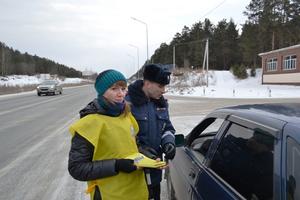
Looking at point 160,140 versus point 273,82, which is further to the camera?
point 273,82

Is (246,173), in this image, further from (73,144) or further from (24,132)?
(24,132)

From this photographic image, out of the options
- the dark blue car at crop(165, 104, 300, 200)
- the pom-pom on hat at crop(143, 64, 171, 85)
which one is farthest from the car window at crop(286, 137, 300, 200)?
the pom-pom on hat at crop(143, 64, 171, 85)

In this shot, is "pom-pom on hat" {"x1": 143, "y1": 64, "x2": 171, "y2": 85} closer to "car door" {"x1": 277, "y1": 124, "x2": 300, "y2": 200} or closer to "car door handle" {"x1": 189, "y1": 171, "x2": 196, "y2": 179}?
"car door handle" {"x1": 189, "y1": 171, "x2": 196, "y2": 179}

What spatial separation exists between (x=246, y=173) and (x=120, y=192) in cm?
87

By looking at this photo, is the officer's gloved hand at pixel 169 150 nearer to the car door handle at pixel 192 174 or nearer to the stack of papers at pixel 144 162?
the car door handle at pixel 192 174

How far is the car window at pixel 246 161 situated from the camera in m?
2.23

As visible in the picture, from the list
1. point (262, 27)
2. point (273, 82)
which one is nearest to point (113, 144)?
point (273, 82)

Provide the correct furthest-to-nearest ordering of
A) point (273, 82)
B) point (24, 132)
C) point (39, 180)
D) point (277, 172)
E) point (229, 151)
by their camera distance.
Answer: point (273, 82) < point (24, 132) < point (39, 180) < point (229, 151) < point (277, 172)

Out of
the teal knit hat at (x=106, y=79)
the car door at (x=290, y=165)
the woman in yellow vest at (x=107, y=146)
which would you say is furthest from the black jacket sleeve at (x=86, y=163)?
the car door at (x=290, y=165)

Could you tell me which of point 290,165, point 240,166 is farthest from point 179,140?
point 290,165

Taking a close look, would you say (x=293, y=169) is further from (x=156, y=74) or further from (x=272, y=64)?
(x=272, y=64)

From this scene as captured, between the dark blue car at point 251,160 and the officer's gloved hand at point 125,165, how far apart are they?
0.60 metres

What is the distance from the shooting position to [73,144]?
2.54 meters

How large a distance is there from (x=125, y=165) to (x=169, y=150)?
0.80m
